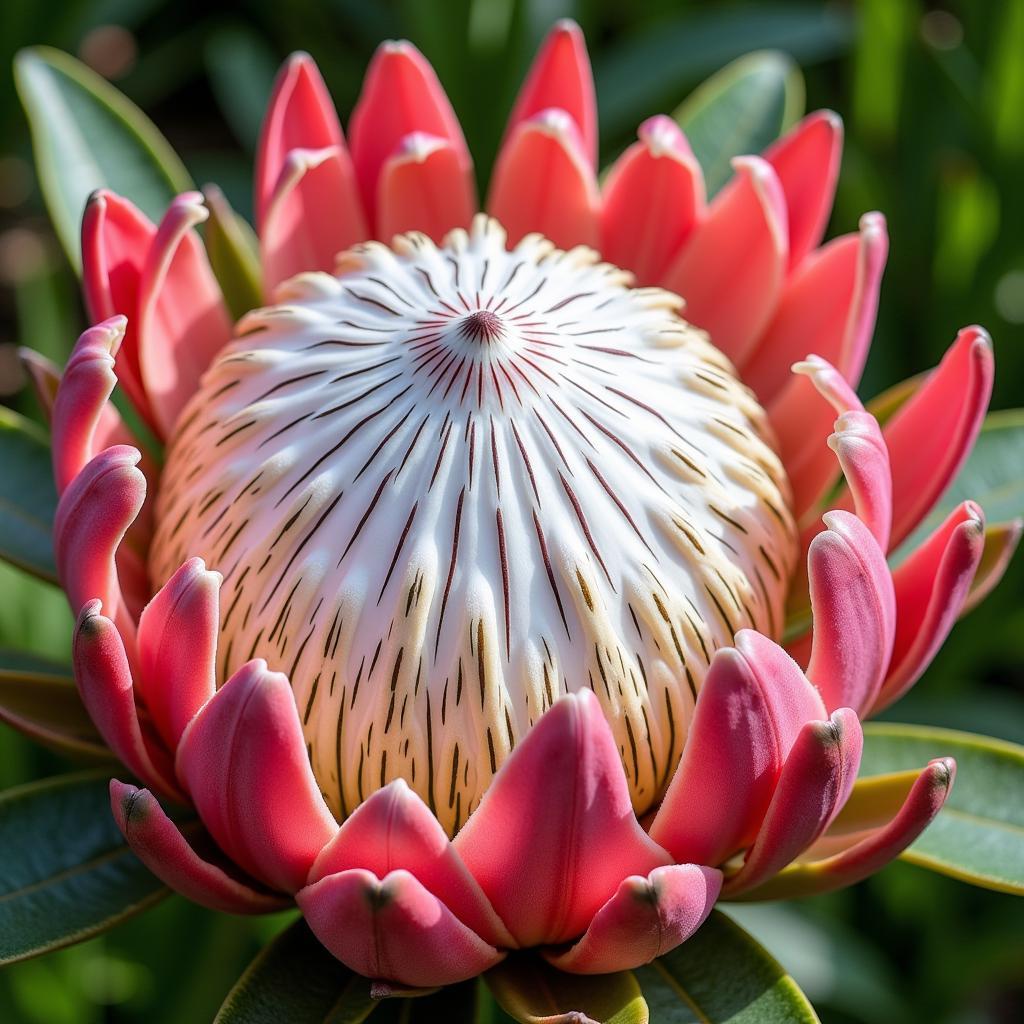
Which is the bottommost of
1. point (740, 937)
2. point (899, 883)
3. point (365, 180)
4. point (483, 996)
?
point (899, 883)

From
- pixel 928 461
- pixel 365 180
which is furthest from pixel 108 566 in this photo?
pixel 928 461

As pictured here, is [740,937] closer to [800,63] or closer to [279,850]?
[279,850]

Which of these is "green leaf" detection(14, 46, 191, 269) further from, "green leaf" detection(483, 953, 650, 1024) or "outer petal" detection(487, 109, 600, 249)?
"green leaf" detection(483, 953, 650, 1024)

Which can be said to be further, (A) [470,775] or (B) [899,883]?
(B) [899,883]

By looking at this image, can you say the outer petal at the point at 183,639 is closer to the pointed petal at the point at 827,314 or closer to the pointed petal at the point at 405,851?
the pointed petal at the point at 405,851

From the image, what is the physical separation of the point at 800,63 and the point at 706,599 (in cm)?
198

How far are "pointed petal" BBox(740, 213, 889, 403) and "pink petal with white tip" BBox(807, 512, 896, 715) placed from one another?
336mm

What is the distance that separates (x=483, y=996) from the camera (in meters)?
1.38

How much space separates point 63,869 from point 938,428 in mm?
975

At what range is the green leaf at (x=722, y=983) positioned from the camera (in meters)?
1.23

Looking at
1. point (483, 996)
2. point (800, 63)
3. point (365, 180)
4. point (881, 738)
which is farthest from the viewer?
point (800, 63)

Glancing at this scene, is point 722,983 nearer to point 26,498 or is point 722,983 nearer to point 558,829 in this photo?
point 558,829

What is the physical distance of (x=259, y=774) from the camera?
1.11m

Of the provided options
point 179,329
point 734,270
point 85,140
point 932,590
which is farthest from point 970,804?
point 85,140
